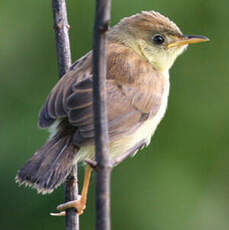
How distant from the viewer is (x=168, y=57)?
5.66m

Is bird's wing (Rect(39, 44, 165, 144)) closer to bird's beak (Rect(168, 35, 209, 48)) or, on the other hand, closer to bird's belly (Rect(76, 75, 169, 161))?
bird's belly (Rect(76, 75, 169, 161))

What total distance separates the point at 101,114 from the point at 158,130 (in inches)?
140

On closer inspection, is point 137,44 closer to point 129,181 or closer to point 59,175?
point 129,181

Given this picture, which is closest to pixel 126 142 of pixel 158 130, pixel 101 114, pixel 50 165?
pixel 50 165

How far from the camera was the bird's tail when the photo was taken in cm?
438

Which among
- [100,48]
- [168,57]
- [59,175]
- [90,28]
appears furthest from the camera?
[90,28]

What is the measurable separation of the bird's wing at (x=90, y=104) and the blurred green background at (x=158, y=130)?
1.23 metres

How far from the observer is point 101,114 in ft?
9.82

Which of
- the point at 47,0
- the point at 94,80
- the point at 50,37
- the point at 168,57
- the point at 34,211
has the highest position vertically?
the point at 47,0

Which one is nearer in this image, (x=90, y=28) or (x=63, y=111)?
(x=63, y=111)

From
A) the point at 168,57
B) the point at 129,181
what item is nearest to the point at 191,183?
the point at 129,181

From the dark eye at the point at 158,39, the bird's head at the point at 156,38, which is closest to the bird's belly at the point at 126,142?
the bird's head at the point at 156,38

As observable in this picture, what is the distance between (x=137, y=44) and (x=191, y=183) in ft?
5.04

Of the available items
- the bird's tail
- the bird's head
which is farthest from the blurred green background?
the bird's tail
